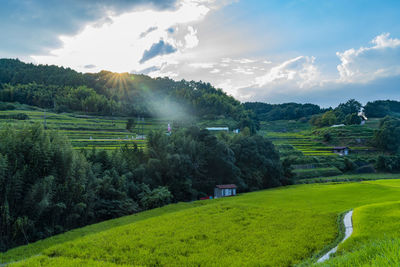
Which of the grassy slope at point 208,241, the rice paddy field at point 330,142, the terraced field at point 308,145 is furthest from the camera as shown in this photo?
the rice paddy field at point 330,142

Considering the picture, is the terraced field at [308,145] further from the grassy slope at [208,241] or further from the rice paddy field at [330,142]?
the grassy slope at [208,241]

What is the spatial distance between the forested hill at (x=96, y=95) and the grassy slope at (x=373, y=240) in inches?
2468

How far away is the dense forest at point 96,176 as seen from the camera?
42.8 feet

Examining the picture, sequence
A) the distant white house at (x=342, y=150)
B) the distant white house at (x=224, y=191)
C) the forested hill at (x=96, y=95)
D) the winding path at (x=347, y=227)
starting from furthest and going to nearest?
the forested hill at (x=96, y=95) → the distant white house at (x=342, y=150) → the distant white house at (x=224, y=191) → the winding path at (x=347, y=227)

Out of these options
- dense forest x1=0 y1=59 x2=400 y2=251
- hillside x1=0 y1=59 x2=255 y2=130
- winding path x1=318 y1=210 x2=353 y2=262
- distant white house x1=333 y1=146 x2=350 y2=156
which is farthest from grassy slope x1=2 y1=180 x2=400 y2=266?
hillside x1=0 y1=59 x2=255 y2=130

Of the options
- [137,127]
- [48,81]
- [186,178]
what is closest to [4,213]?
[186,178]

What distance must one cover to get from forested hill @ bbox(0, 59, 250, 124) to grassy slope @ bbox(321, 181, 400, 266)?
62676 millimetres

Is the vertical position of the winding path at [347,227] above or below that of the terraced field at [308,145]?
above

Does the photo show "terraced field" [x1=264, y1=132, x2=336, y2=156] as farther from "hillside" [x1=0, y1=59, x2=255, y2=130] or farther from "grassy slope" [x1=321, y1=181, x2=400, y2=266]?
"grassy slope" [x1=321, y1=181, x2=400, y2=266]

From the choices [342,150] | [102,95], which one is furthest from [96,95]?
[342,150]

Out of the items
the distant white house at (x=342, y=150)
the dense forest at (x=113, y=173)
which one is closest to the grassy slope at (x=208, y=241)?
the dense forest at (x=113, y=173)

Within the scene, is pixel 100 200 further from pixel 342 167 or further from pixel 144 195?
pixel 342 167

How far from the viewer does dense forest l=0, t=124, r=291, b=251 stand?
42.8 feet

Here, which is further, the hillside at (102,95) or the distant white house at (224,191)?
the hillside at (102,95)
